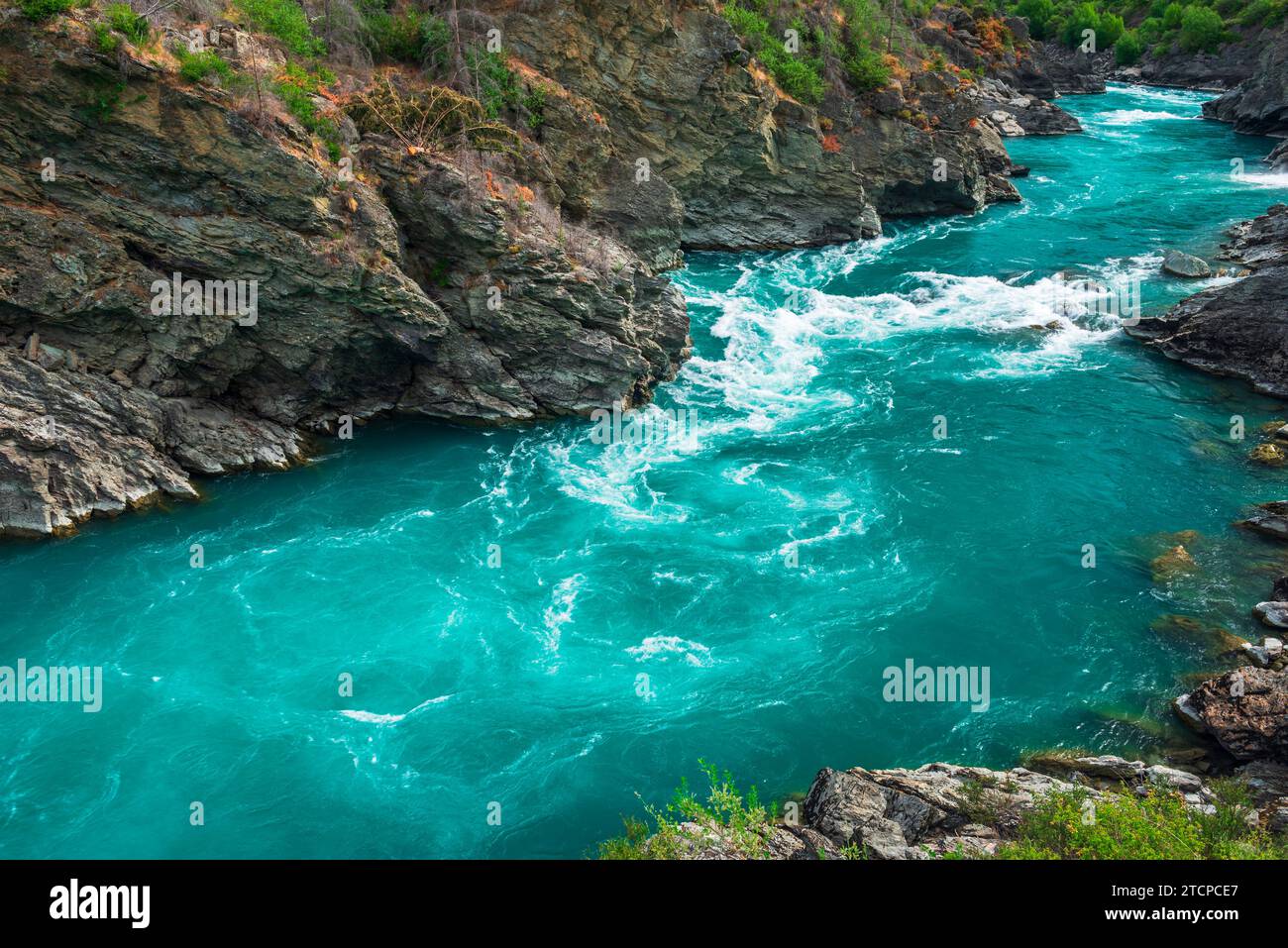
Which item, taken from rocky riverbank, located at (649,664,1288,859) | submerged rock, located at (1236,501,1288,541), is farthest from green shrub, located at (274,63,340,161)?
submerged rock, located at (1236,501,1288,541)

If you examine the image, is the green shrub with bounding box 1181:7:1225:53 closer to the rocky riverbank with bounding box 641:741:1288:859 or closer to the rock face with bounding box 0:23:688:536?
the rock face with bounding box 0:23:688:536

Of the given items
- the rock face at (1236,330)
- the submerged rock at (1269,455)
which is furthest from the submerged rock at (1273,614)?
the rock face at (1236,330)

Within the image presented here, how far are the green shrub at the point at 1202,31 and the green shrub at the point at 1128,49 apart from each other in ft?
22.4

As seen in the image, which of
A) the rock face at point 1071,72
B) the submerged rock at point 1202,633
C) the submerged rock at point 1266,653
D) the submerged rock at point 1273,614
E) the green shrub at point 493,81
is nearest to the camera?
the submerged rock at point 1266,653

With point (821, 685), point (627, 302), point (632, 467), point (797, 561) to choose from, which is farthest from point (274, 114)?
point (821, 685)

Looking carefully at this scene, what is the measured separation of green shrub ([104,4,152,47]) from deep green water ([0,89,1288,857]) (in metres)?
14.0

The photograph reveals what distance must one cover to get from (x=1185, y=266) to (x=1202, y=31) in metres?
73.9

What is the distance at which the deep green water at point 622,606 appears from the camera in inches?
845

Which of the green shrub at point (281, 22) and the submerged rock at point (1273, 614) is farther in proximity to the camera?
the green shrub at point (281, 22)

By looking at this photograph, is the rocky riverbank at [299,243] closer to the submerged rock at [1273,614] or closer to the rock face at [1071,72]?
the submerged rock at [1273,614]

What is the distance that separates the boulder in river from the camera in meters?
46.1

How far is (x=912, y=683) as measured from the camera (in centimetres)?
2422

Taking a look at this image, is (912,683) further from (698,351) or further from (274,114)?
(274,114)

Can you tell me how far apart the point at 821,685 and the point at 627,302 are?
59.2ft
